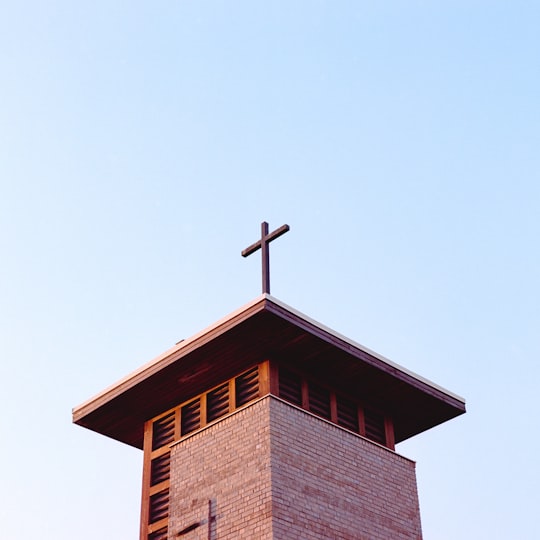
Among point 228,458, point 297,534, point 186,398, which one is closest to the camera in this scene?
point 297,534

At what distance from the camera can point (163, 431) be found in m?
23.3

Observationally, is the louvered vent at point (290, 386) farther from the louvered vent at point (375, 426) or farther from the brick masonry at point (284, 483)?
the louvered vent at point (375, 426)

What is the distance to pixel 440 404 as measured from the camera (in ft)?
77.2

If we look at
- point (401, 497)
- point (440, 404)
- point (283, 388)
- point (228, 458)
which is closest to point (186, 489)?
point (228, 458)

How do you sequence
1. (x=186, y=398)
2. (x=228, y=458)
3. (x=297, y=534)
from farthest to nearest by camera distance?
(x=186, y=398) < (x=228, y=458) < (x=297, y=534)

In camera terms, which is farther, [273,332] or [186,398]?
[186,398]

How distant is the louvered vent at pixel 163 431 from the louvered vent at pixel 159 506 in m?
1.13

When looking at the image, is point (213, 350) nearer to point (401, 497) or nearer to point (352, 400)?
point (352, 400)

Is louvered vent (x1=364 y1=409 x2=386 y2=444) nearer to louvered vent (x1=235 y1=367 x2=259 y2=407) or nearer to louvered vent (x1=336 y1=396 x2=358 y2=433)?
louvered vent (x1=336 y1=396 x2=358 y2=433)

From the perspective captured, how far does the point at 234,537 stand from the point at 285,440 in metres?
2.02

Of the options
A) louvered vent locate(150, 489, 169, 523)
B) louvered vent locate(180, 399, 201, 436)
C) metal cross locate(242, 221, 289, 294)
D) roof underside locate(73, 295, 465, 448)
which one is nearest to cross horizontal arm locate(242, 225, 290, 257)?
metal cross locate(242, 221, 289, 294)

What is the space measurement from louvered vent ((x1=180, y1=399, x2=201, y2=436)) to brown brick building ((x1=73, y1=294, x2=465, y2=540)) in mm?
24

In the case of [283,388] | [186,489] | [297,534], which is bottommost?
[297,534]

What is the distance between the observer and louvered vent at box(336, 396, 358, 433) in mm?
22562
